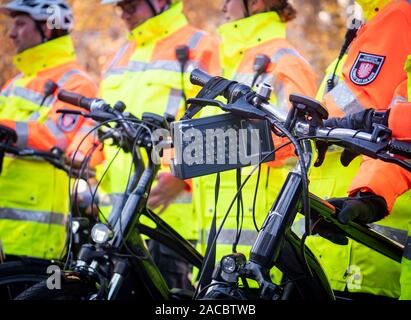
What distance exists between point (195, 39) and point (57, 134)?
1190 mm

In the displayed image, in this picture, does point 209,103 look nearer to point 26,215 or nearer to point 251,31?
point 251,31

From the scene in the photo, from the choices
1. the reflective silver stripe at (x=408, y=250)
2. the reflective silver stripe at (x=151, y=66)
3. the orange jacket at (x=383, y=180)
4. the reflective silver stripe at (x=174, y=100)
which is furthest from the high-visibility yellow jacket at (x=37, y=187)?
the reflective silver stripe at (x=408, y=250)

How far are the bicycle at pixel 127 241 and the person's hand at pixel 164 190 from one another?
1030 millimetres

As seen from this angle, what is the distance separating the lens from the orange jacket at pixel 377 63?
4.07 meters

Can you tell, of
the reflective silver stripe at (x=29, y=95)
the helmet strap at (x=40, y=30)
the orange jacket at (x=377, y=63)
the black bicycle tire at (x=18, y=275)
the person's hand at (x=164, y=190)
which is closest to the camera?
the orange jacket at (x=377, y=63)

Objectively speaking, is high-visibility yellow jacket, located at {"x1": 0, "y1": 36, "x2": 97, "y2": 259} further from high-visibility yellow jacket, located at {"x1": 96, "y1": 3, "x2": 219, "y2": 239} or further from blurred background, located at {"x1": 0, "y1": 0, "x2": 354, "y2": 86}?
blurred background, located at {"x1": 0, "y1": 0, "x2": 354, "y2": 86}

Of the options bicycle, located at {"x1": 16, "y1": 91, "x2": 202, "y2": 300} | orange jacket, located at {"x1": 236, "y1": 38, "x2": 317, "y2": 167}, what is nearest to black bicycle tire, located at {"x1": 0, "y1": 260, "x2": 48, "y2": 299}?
bicycle, located at {"x1": 16, "y1": 91, "x2": 202, "y2": 300}

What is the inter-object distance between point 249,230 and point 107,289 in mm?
957

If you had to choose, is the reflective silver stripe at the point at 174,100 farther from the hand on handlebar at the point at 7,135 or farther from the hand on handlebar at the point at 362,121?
the hand on handlebar at the point at 362,121

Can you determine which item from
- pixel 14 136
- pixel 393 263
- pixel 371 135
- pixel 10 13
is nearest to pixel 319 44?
pixel 10 13

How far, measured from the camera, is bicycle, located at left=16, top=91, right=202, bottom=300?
4.23m

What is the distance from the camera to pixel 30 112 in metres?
6.54

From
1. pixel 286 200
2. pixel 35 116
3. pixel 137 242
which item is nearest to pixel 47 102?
pixel 35 116

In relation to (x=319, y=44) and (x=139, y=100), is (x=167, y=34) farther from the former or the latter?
(x=319, y=44)
